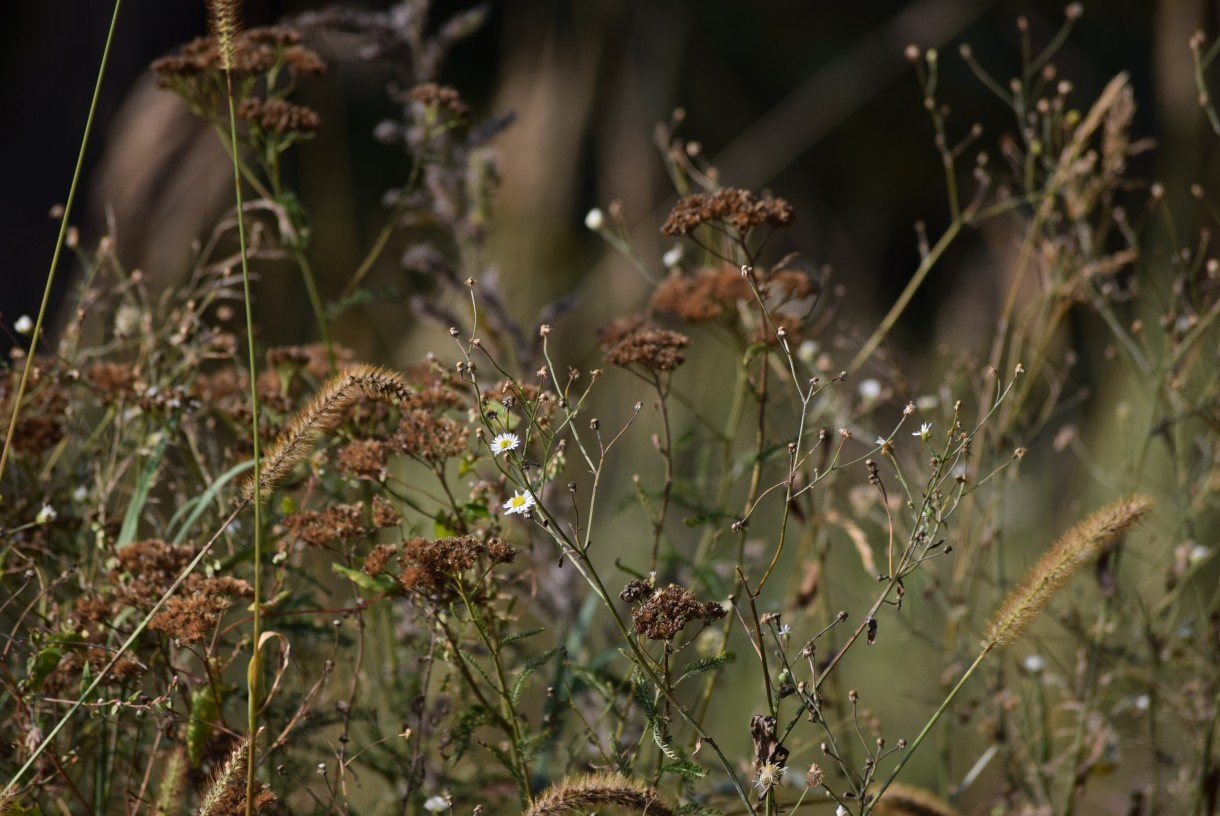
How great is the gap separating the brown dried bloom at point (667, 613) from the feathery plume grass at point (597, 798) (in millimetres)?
148

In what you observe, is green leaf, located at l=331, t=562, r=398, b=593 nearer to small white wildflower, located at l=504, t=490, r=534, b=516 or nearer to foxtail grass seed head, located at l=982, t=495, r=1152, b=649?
small white wildflower, located at l=504, t=490, r=534, b=516

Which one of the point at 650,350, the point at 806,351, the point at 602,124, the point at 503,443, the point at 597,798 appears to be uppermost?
the point at 602,124

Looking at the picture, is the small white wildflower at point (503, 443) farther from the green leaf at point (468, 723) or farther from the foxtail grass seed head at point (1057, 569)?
the foxtail grass seed head at point (1057, 569)

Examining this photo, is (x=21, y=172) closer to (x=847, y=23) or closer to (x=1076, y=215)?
(x=1076, y=215)

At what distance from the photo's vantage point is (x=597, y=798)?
4.21ft

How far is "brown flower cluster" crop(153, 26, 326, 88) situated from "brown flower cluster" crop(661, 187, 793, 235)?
631 mm

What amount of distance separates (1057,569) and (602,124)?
5.62 meters

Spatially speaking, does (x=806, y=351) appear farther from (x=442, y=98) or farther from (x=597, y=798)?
(x=597, y=798)

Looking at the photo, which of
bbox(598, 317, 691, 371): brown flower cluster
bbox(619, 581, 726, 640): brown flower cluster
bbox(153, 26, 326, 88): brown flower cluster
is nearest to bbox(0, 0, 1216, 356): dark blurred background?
bbox(153, 26, 326, 88): brown flower cluster

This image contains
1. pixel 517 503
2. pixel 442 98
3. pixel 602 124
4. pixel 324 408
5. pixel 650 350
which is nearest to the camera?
pixel 324 408

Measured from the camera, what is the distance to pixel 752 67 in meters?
8.00

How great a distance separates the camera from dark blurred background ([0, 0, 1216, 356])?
3906mm

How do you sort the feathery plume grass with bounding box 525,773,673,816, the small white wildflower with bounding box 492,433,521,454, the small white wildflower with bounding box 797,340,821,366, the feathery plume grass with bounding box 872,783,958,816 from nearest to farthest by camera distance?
the feathery plume grass with bounding box 525,773,673,816, the small white wildflower with bounding box 492,433,521,454, the feathery plume grass with bounding box 872,783,958,816, the small white wildflower with bounding box 797,340,821,366

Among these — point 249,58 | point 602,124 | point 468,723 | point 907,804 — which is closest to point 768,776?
point 468,723
